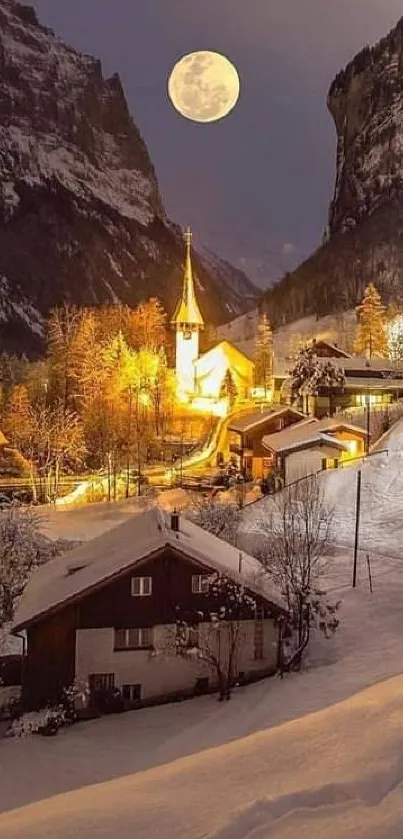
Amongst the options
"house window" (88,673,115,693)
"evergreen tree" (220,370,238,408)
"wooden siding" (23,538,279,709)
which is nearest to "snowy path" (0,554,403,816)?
"house window" (88,673,115,693)

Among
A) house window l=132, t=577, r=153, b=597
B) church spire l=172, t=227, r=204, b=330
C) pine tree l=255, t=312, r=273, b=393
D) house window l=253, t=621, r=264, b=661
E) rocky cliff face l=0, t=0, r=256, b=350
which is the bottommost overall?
house window l=253, t=621, r=264, b=661

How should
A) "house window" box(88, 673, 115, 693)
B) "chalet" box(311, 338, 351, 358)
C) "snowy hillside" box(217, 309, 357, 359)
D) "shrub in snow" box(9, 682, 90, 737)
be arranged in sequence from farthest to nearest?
1. "snowy hillside" box(217, 309, 357, 359)
2. "chalet" box(311, 338, 351, 358)
3. "house window" box(88, 673, 115, 693)
4. "shrub in snow" box(9, 682, 90, 737)

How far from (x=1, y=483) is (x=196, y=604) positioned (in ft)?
113

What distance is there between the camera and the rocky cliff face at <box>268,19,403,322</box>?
468ft

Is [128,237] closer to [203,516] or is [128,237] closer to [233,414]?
[233,414]

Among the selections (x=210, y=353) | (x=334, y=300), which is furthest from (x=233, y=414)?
(x=334, y=300)

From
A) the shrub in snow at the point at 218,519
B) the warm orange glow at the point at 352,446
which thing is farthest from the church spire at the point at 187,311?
the shrub in snow at the point at 218,519

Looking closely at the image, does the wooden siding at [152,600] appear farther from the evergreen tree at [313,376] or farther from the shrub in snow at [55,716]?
the evergreen tree at [313,376]

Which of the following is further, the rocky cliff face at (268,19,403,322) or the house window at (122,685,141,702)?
the rocky cliff face at (268,19,403,322)

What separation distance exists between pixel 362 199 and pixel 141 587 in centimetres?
15548

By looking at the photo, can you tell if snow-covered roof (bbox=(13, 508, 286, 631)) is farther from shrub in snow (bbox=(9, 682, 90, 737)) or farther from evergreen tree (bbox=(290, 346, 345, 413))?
evergreen tree (bbox=(290, 346, 345, 413))

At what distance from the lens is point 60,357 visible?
231 feet

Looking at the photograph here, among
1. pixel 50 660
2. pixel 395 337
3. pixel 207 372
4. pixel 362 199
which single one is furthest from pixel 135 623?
pixel 362 199

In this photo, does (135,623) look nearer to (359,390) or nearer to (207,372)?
(359,390)
